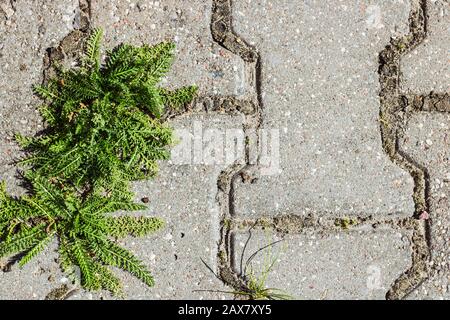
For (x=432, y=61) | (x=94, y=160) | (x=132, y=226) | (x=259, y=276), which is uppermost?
(x=432, y=61)

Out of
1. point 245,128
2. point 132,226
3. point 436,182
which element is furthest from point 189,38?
point 436,182

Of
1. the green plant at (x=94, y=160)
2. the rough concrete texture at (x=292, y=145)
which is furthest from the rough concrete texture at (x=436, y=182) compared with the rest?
the green plant at (x=94, y=160)

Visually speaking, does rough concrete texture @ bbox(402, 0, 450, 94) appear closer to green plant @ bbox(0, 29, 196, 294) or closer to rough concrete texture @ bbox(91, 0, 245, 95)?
rough concrete texture @ bbox(91, 0, 245, 95)

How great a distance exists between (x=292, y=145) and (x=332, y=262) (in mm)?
609

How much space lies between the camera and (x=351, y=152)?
2938 mm

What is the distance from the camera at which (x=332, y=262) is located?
2.93 meters

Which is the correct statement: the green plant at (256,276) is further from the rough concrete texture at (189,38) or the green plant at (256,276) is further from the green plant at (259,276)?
the rough concrete texture at (189,38)

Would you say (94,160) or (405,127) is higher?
(405,127)

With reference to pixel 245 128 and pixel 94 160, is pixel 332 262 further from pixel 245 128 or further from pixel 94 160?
pixel 94 160

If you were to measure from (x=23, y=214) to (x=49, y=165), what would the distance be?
0.26 m

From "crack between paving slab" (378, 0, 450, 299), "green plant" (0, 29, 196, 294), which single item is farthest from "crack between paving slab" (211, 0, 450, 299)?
"green plant" (0, 29, 196, 294)

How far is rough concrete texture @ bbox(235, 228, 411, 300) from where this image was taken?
114 inches

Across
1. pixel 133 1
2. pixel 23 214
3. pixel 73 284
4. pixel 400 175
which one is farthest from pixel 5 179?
pixel 400 175

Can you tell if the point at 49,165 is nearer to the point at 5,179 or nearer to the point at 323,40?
the point at 5,179
